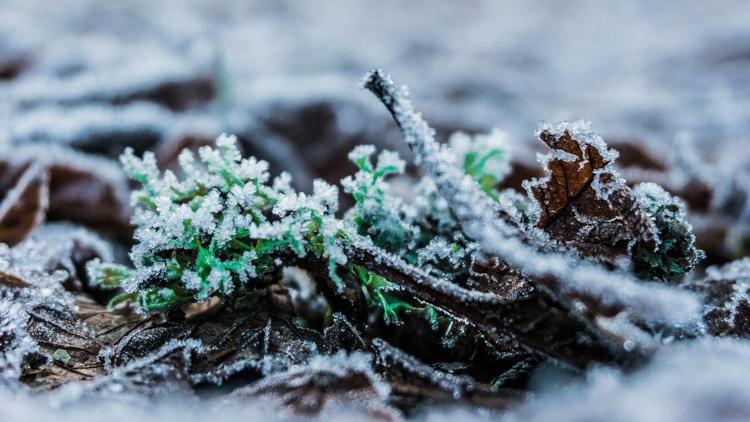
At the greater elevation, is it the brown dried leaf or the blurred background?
the blurred background

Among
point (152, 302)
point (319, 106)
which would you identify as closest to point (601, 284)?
point (152, 302)

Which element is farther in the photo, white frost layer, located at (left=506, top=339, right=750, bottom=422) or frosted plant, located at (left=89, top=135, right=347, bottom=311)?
frosted plant, located at (left=89, top=135, right=347, bottom=311)

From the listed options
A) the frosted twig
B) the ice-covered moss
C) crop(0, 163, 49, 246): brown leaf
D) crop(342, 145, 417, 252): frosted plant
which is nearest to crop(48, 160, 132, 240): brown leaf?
crop(0, 163, 49, 246): brown leaf

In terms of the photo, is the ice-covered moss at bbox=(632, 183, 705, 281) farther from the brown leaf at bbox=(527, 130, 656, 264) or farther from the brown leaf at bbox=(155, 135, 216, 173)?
the brown leaf at bbox=(155, 135, 216, 173)

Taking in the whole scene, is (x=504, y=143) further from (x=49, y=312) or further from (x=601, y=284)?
(x=49, y=312)

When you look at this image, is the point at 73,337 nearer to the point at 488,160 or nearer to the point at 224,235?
the point at 224,235

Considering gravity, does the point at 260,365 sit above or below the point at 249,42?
below

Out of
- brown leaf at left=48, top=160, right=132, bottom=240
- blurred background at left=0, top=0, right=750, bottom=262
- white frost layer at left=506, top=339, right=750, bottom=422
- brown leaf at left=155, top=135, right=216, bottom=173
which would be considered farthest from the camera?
blurred background at left=0, top=0, right=750, bottom=262

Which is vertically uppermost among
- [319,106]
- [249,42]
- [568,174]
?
[249,42]
